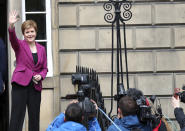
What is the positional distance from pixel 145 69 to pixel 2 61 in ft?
12.5

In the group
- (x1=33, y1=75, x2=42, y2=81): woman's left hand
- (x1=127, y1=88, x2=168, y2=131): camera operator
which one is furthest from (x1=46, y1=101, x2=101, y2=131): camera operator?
(x1=33, y1=75, x2=42, y2=81): woman's left hand

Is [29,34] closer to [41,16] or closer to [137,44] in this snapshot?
[41,16]

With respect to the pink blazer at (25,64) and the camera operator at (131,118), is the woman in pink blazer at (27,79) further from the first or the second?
the camera operator at (131,118)

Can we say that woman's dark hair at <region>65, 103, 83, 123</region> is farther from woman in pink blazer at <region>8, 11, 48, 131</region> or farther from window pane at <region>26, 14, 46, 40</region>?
window pane at <region>26, 14, 46, 40</region>

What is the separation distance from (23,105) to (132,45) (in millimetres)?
3813

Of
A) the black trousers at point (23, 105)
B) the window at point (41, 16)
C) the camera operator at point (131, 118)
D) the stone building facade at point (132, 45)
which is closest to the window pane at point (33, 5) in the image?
the window at point (41, 16)

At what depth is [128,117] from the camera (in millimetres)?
5375

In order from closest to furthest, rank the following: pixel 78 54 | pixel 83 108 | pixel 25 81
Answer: pixel 83 108
pixel 25 81
pixel 78 54

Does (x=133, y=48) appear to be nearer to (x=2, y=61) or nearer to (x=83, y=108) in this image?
(x=2, y=61)

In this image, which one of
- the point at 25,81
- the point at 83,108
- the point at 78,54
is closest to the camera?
the point at 83,108

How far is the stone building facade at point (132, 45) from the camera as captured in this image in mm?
10461

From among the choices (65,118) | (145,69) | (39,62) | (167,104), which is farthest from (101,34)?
(65,118)

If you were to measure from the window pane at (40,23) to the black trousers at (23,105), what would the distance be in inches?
133

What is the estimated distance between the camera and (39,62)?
7.42 meters
